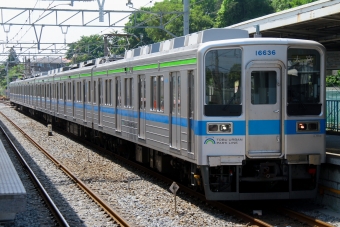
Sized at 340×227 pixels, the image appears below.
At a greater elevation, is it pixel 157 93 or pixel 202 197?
pixel 157 93

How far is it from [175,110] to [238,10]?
Result: 1878 inches

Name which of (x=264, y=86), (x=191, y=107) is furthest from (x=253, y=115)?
(x=191, y=107)

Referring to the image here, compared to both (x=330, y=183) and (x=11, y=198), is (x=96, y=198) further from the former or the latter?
(x=330, y=183)

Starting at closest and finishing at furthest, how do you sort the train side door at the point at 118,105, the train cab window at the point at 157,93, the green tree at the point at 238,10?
the train cab window at the point at 157,93
the train side door at the point at 118,105
the green tree at the point at 238,10

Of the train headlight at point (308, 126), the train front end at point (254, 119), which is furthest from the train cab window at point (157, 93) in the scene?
the train headlight at point (308, 126)

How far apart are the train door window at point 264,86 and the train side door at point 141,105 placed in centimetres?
402

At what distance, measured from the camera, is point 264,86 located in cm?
996

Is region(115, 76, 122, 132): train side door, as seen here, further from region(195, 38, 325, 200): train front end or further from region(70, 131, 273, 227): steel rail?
region(195, 38, 325, 200): train front end

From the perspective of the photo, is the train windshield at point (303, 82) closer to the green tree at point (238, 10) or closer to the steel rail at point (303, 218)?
the steel rail at point (303, 218)

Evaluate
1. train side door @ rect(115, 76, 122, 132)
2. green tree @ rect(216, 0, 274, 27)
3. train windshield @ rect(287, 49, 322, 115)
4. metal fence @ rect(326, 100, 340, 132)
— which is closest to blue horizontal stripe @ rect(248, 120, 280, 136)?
train windshield @ rect(287, 49, 322, 115)

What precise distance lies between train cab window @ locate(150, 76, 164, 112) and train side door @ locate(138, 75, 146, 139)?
0.64 m

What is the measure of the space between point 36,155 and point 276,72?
11178 millimetres

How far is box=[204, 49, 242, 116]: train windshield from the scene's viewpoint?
9.90 m

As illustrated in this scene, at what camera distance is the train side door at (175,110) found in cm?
1109
